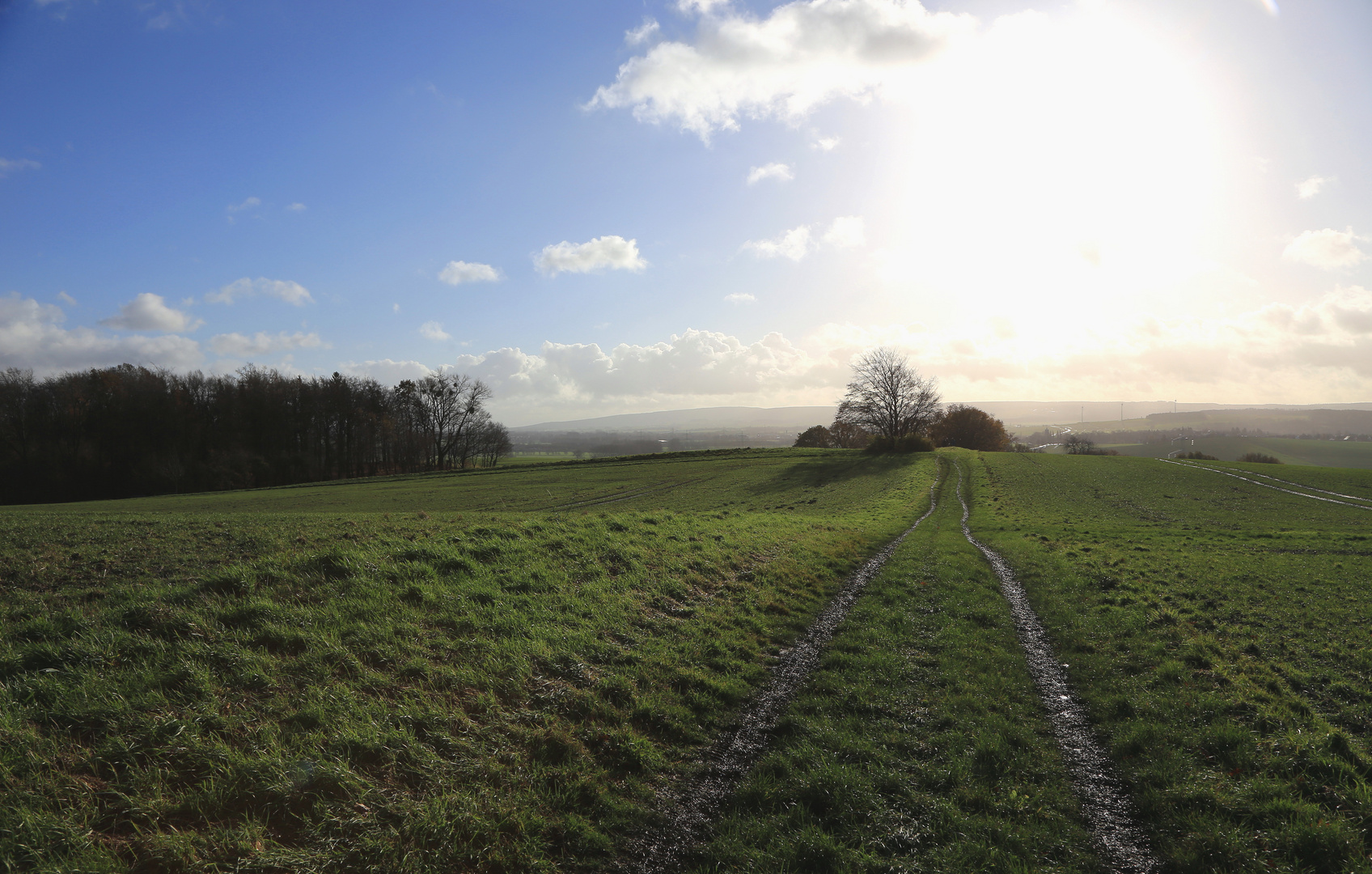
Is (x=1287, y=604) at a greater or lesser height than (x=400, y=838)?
→ lesser

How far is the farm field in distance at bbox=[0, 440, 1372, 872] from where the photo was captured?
532cm

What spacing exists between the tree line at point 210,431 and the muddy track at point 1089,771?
301 feet

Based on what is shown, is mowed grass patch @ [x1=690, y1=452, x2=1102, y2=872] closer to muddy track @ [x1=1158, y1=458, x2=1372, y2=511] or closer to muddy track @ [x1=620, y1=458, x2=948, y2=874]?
muddy track @ [x1=620, y1=458, x2=948, y2=874]

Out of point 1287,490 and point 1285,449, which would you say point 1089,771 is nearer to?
point 1287,490

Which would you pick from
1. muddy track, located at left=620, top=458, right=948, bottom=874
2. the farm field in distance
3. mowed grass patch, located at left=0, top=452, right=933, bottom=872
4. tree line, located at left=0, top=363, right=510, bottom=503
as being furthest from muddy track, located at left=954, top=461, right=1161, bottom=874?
tree line, located at left=0, top=363, right=510, bottom=503

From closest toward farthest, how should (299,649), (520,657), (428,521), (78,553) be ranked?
(299,649), (520,657), (78,553), (428,521)

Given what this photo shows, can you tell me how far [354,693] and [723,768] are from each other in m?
4.90

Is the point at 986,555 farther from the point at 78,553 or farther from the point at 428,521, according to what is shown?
the point at 78,553

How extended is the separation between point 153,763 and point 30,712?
5.39ft

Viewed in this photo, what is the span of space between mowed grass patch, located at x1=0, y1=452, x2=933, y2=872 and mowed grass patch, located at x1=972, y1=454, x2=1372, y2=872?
5.52 meters

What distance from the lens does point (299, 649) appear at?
7.89 m

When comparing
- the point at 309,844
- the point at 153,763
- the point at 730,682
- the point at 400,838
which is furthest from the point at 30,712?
the point at 730,682

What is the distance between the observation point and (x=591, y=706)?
7988mm

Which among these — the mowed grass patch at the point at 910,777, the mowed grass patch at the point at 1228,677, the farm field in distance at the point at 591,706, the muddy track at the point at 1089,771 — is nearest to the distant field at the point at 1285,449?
the mowed grass patch at the point at 1228,677
